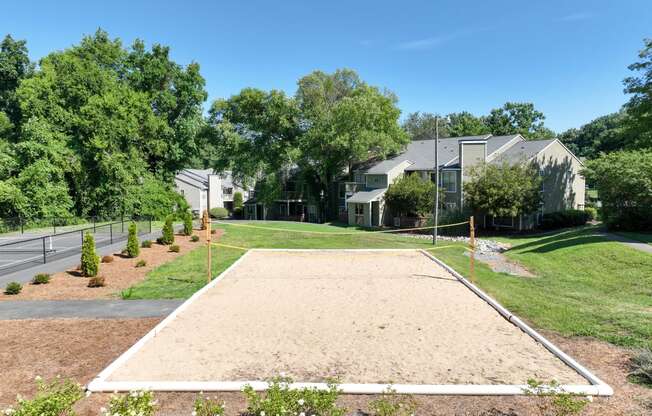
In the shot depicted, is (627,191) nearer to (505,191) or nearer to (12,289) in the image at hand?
(505,191)

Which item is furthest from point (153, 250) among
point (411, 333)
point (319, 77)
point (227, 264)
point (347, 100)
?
point (319, 77)

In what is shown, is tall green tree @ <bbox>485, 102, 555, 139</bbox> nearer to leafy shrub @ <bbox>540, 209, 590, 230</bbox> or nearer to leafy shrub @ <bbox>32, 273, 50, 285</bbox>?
leafy shrub @ <bbox>540, 209, 590, 230</bbox>

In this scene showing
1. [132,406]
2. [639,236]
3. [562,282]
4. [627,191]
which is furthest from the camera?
[627,191]

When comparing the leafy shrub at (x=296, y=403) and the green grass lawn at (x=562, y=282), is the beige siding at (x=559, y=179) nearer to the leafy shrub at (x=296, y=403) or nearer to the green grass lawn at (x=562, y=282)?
the green grass lawn at (x=562, y=282)

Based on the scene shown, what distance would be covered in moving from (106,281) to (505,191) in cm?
3116

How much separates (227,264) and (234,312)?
292 inches

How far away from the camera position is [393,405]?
18.9 feet

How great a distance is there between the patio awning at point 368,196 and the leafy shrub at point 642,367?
3696 centimetres

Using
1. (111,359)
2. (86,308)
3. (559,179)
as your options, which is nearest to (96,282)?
(86,308)

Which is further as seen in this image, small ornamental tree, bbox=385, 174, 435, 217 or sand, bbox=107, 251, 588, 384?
small ornamental tree, bbox=385, 174, 435, 217

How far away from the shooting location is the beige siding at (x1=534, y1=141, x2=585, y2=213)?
41750 mm

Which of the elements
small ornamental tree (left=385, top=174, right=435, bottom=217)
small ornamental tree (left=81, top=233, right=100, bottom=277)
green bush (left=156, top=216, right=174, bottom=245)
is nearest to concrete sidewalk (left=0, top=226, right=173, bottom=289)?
small ornamental tree (left=81, top=233, right=100, bottom=277)

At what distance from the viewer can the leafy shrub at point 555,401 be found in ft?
17.4

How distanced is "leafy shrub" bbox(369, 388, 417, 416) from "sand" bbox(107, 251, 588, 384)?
2.12ft
